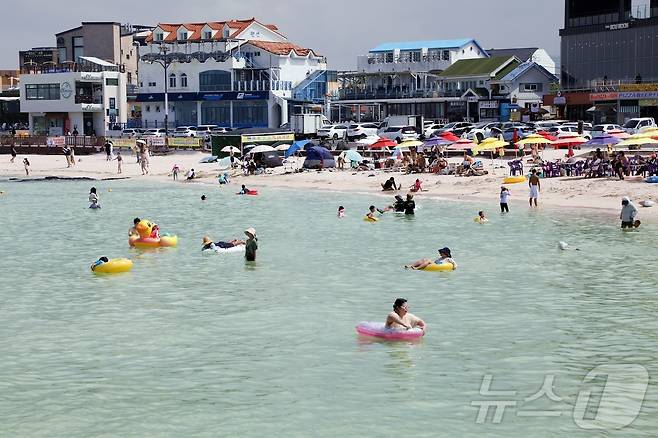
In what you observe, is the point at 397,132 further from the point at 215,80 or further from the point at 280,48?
the point at 215,80

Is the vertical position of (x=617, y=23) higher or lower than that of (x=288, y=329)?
higher

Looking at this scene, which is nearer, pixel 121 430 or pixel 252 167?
pixel 121 430

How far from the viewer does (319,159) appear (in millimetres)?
58469

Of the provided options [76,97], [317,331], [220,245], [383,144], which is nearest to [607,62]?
[383,144]

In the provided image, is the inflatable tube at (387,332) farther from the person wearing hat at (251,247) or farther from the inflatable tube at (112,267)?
the inflatable tube at (112,267)

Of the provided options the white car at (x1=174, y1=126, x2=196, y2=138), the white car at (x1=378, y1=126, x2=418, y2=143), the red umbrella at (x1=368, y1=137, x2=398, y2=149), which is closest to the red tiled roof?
the white car at (x1=174, y1=126, x2=196, y2=138)

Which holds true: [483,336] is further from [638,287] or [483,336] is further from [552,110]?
[552,110]

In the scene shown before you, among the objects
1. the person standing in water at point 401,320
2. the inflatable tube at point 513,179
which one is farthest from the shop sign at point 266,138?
the person standing in water at point 401,320

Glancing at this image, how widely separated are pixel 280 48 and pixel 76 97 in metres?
19.9

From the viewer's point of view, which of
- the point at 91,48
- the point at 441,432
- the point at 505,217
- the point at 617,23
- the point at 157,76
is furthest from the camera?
the point at 91,48

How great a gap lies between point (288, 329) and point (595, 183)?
27.0m

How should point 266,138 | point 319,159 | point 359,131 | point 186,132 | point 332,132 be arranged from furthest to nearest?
point 186,132 → point 332,132 → point 359,131 → point 266,138 → point 319,159

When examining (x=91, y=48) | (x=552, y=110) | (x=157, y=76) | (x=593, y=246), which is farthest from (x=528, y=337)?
(x=91, y=48)

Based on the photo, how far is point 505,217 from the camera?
3819 centimetres
